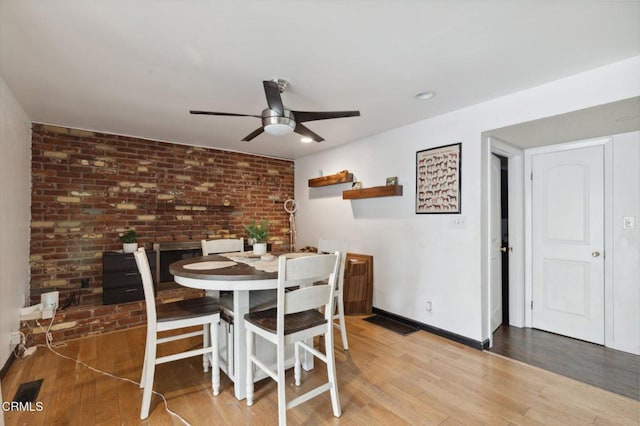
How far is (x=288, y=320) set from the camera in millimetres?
1922

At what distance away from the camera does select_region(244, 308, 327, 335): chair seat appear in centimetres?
179

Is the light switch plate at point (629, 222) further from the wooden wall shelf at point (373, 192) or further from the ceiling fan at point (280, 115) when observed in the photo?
the ceiling fan at point (280, 115)

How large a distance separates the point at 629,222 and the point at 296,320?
10.7ft

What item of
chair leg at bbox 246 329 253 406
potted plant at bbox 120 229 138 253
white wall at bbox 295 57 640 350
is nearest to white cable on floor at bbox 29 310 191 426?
chair leg at bbox 246 329 253 406

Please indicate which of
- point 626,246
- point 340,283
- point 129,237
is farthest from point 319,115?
point 626,246

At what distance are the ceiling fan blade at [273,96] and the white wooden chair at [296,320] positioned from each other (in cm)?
107

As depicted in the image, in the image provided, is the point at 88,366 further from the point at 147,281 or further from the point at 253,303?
the point at 253,303

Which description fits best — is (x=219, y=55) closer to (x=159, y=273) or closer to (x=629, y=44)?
(x=629, y=44)

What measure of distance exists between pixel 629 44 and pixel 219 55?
259cm

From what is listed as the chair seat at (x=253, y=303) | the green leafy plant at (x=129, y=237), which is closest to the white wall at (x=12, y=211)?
the green leafy plant at (x=129, y=237)

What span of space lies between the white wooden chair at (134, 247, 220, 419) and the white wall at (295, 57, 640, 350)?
7.21ft

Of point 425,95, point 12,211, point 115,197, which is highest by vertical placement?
point 425,95

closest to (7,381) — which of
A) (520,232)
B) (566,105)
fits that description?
(566,105)

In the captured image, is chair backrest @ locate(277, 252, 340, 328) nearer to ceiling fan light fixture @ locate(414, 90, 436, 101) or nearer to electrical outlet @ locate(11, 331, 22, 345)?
ceiling fan light fixture @ locate(414, 90, 436, 101)
